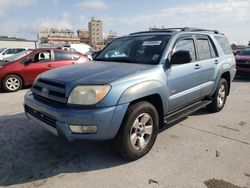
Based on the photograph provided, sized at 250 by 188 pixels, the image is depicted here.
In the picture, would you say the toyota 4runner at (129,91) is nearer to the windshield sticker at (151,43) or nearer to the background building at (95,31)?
the windshield sticker at (151,43)

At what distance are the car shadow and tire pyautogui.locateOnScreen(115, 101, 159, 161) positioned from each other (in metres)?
0.24

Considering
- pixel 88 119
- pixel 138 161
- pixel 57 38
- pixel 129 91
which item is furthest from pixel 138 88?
pixel 57 38

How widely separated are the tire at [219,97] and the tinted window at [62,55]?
229 inches

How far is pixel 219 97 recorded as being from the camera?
5.73 metres

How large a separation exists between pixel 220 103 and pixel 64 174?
4.12 metres

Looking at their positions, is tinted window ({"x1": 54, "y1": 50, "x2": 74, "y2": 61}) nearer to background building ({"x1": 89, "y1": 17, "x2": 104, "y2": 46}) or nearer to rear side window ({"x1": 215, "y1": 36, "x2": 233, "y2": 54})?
rear side window ({"x1": 215, "y1": 36, "x2": 233, "y2": 54})

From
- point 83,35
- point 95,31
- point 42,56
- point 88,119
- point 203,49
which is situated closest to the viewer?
point 88,119

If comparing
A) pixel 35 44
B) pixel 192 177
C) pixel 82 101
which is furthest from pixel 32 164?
pixel 35 44

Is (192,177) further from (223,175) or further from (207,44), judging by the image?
(207,44)

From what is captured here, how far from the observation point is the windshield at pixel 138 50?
12.9ft

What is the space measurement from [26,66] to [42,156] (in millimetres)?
5657

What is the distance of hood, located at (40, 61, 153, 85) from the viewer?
3111mm

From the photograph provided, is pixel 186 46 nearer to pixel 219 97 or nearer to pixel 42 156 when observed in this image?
pixel 219 97

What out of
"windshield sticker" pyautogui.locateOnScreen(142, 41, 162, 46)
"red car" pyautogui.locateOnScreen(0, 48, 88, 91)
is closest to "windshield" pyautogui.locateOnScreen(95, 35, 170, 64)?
"windshield sticker" pyautogui.locateOnScreen(142, 41, 162, 46)
